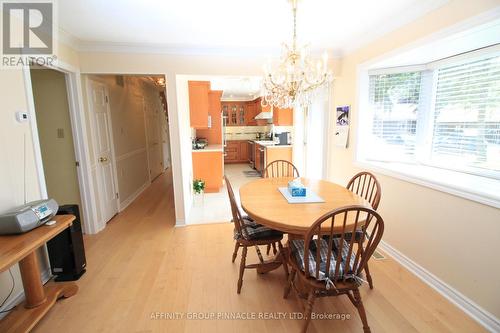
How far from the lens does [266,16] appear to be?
2.13 meters

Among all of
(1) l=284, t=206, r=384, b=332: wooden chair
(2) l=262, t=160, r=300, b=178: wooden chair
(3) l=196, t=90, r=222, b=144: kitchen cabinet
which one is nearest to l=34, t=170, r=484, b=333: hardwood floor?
(1) l=284, t=206, r=384, b=332: wooden chair

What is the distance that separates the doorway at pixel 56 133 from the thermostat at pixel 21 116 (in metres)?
0.93

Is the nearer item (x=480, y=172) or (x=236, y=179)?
(x=480, y=172)

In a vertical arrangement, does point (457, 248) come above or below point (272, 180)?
below

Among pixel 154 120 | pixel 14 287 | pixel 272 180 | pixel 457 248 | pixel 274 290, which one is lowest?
pixel 274 290

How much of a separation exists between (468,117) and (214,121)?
4653 mm

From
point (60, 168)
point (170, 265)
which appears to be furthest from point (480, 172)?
point (60, 168)

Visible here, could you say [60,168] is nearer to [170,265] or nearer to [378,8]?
[170,265]

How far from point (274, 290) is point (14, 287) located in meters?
2.00

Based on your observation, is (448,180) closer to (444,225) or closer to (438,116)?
(444,225)

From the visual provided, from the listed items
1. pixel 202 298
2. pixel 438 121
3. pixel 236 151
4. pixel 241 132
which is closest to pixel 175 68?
pixel 202 298

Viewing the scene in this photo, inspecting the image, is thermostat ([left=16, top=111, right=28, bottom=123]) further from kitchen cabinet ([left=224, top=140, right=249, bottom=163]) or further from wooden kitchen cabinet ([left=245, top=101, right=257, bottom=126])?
wooden kitchen cabinet ([left=245, top=101, right=257, bottom=126])

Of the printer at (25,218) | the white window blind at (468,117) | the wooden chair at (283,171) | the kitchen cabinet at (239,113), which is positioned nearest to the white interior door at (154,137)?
the kitchen cabinet at (239,113)

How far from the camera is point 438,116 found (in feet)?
7.78
